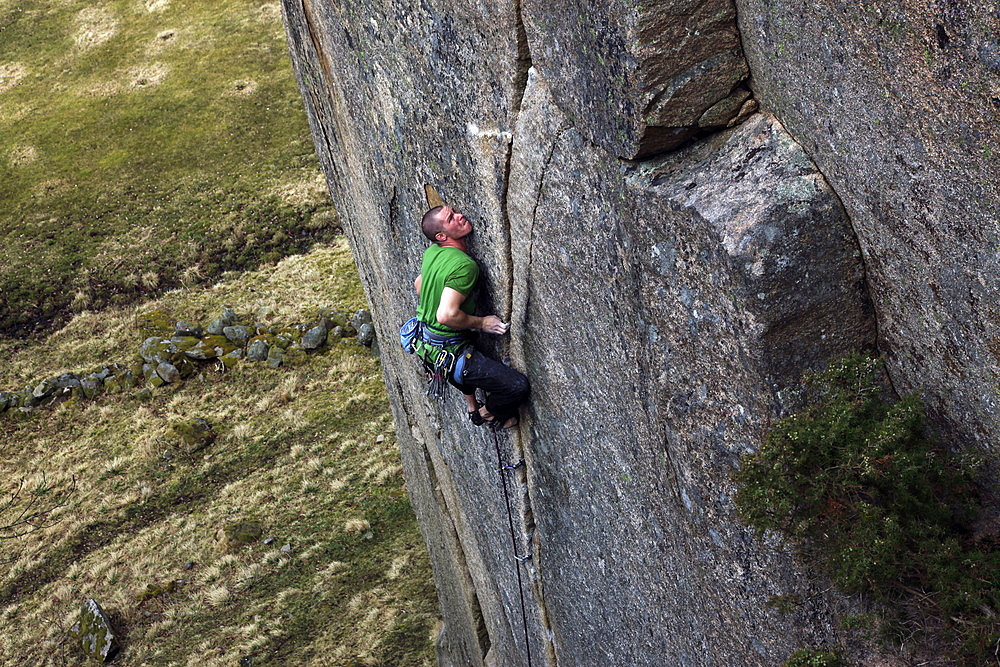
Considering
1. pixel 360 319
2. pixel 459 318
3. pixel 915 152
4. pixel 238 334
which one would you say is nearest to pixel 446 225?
pixel 459 318

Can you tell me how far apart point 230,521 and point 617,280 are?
1959cm

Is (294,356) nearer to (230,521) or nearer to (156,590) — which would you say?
(230,521)

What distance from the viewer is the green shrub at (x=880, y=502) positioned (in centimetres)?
472

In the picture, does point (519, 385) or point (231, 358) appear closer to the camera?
point (519, 385)

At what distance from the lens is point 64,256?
3669 cm

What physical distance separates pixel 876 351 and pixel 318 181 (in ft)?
118

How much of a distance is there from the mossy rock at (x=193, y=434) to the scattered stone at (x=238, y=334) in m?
4.28

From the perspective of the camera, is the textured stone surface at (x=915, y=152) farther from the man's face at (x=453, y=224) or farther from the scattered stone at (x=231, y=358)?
the scattered stone at (x=231, y=358)

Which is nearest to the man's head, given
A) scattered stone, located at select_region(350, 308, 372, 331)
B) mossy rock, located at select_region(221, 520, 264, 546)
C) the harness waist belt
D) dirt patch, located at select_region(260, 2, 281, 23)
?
the harness waist belt

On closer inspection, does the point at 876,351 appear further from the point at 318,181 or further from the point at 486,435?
the point at 318,181

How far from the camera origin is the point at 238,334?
3039cm

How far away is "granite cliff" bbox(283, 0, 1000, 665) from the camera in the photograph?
4.60 meters

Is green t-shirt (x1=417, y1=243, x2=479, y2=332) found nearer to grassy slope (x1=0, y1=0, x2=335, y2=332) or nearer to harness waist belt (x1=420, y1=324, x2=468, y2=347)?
harness waist belt (x1=420, y1=324, x2=468, y2=347)

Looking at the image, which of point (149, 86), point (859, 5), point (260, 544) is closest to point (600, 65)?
point (859, 5)
